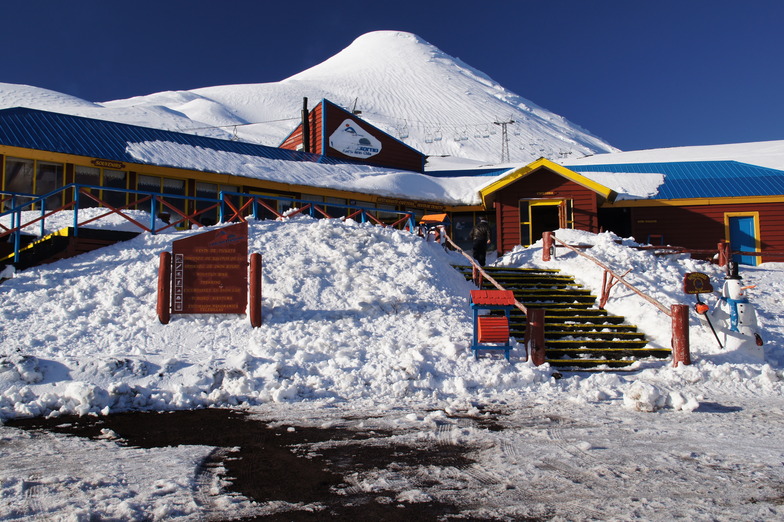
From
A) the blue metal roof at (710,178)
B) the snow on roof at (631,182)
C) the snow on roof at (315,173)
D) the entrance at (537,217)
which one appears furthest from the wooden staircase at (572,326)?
the blue metal roof at (710,178)

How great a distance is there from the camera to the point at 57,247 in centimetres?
1155

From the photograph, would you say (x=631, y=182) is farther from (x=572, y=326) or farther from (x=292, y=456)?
(x=292, y=456)

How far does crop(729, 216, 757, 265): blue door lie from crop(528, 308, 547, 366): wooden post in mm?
16649

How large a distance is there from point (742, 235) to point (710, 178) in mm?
3388

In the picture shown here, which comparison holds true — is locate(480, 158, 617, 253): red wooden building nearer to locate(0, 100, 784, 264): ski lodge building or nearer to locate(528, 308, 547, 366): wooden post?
locate(0, 100, 784, 264): ski lodge building

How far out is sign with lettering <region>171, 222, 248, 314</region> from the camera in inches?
389

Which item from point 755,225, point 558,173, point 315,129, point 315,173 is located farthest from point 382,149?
point 755,225

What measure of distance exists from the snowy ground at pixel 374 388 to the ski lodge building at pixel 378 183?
5.57 meters

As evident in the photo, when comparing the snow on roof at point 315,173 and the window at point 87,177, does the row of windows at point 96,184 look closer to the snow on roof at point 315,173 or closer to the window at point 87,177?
the window at point 87,177

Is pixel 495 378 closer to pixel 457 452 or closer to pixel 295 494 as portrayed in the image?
pixel 457 452

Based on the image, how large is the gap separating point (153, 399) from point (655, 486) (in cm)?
577

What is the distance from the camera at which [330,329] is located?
9766 millimetres

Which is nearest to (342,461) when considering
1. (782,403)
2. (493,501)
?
(493,501)

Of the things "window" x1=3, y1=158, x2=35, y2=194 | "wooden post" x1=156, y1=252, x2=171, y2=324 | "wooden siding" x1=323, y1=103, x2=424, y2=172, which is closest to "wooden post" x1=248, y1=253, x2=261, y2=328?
"wooden post" x1=156, y1=252, x2=171, y2=324
